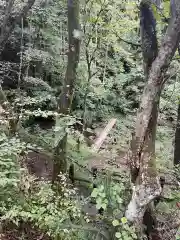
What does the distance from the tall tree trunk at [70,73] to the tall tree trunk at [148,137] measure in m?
1.58

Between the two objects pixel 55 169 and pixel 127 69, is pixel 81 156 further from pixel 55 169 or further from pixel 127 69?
pixel 127 69

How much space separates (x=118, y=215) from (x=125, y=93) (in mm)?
12582

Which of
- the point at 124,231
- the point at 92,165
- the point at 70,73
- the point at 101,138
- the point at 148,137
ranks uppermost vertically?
the point at 70,73

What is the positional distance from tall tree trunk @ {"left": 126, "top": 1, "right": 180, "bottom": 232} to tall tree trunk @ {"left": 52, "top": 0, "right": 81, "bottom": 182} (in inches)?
62.3

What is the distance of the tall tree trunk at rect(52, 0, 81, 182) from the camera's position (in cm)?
507

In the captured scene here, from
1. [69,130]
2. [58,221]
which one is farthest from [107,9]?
[58,221]

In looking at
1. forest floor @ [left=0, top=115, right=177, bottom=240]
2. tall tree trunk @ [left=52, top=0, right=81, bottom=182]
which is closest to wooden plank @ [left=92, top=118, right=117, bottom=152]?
forest floor @ [left=0, top=115, right=177, bottom=240]

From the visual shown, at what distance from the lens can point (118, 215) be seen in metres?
3.86

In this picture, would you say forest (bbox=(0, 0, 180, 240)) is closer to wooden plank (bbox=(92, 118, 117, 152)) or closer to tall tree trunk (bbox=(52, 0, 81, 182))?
tall tree trunk (bbox=(52, 0, 81, 182))

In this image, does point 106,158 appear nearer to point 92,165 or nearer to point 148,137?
point 92,165

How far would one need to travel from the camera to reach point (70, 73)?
5.20m

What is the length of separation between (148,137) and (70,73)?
2008 mm

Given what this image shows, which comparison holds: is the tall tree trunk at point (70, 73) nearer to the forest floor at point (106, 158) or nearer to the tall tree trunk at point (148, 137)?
the forest floor at point (106, 158)

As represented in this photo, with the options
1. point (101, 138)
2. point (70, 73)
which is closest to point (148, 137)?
point (70, 73)
